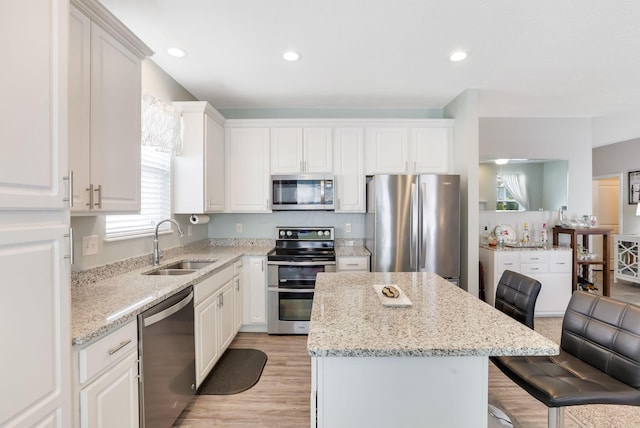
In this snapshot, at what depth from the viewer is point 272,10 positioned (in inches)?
77.5

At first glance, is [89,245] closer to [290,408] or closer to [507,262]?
[290,408]

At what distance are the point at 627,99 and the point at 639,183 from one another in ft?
9.93

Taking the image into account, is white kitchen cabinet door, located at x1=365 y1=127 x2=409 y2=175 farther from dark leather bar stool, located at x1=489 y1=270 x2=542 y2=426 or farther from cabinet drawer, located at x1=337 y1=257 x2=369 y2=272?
dark leather bar stool, located at x1=489 y1=270 x2=542 y2=426

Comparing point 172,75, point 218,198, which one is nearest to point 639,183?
point 218,198

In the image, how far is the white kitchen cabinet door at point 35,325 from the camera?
33.6 inches

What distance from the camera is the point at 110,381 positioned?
4.29 feet

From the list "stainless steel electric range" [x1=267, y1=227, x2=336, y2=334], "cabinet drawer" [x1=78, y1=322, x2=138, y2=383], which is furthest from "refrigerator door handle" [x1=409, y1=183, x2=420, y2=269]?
"cabinet drawer" [x1=78, y1=322, x2=138, y2=383]

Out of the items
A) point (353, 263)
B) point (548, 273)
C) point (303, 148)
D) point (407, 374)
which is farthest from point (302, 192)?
point (548, 273)

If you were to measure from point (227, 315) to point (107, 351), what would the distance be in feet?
5.23

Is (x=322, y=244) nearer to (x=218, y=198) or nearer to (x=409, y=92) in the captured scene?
(x=218, y=198)

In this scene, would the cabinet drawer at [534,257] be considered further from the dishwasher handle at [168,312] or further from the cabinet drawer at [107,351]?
the cabinet drawer at [107,351]

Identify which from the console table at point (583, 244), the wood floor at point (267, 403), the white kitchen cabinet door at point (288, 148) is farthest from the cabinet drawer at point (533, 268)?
the white kitchen cabinet door at point (288, 148)

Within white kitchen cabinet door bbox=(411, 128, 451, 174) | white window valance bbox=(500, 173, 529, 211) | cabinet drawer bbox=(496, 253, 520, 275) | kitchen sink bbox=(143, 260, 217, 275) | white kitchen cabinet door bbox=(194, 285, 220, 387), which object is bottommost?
white kitchen cabinet door bbox=(194, 285, 220, 387)

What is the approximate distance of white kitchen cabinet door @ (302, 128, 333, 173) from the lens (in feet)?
11.8
